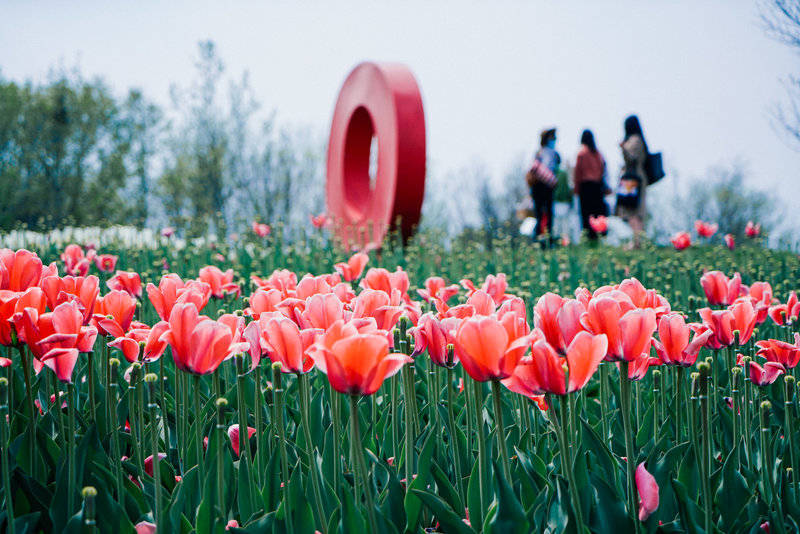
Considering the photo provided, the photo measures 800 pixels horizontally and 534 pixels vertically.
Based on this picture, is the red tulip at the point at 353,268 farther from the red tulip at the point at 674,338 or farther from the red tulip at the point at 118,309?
the red tulip at the point at 674,338

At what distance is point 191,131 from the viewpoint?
2795cm

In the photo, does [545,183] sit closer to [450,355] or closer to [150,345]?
[450,355]

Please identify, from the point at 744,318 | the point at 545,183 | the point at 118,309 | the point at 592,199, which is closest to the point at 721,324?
the point at 744,318

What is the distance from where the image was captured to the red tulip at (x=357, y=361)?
1.03 meters

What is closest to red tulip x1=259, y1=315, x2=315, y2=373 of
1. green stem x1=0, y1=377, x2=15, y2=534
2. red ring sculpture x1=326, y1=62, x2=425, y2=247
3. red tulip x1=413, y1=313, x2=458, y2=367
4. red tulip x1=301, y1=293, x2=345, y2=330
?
red tulip x1=301, y1=293, x2=345, y2=330

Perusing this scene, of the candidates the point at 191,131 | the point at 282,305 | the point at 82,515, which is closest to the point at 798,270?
the point at 282,305

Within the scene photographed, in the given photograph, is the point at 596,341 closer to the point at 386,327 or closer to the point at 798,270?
the point at 386,327

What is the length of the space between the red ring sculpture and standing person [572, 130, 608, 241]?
3523 mm

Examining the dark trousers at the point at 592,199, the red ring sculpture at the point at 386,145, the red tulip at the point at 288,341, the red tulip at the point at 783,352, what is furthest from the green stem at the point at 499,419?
the dark trousers at the point at 592,199

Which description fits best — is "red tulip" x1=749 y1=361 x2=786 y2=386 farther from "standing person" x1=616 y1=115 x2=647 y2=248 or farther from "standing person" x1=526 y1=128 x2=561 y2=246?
"standing person" x1=616 y1=115 x2=647 y2=248

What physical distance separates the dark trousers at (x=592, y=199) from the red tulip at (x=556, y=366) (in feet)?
Answer: 36.3

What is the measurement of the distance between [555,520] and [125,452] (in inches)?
54.1

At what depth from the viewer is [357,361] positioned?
1046mm

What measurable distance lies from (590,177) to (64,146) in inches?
1059
